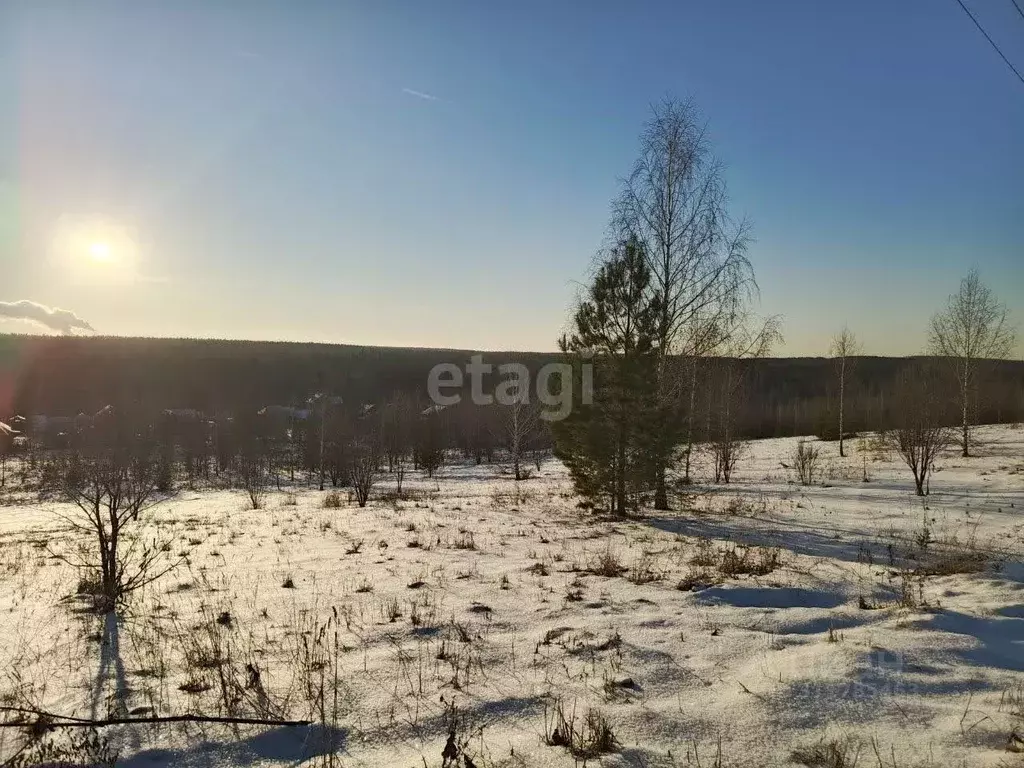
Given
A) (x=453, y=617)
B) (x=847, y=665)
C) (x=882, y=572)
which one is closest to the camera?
(x=847, y=665)

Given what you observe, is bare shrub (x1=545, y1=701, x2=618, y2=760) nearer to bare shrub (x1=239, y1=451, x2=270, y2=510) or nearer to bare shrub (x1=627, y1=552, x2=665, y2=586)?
bare shrub (x1=627, y1=552, x2=665, y2=586)

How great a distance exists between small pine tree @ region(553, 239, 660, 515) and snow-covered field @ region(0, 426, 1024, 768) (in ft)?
10.4

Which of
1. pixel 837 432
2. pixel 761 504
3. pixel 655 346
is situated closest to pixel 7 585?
pixel 655 346

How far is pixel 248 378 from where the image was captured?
9031cm

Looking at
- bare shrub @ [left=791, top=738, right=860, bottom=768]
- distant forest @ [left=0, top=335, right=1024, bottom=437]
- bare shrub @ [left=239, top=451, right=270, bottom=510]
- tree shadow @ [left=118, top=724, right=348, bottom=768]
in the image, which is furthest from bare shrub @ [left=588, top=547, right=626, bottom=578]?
distant forest @ [left=0, top=335, right=1024, bottom=437]

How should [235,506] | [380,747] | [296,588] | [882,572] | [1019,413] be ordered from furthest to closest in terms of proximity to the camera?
[1019,413]
[235,506]
[882,572]
[296,588]
[380,747]

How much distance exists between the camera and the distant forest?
70.6m

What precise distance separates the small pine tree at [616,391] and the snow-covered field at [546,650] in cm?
317

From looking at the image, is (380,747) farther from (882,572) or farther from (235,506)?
(235,506)

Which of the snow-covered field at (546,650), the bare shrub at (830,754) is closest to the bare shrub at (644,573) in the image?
the snow-covered field at (546,650)

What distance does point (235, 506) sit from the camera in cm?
1923

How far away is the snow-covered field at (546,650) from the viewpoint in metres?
3.24

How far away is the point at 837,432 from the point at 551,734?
4300 cm

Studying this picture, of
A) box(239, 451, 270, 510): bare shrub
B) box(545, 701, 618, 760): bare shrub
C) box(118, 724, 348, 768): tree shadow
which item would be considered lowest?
box(239, 451, 270, 510): bare shrub
